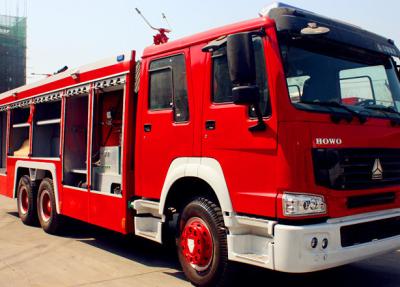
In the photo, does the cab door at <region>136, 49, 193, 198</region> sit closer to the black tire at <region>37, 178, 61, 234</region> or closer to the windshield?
the windshield

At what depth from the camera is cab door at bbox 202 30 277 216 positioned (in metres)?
4.29

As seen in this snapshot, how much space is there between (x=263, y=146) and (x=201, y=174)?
33.6 inches

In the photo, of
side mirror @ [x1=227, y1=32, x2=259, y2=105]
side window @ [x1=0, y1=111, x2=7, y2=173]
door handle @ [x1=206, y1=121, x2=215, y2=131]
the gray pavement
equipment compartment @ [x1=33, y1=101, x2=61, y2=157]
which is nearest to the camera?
side mirror @ [x1=227, y1=32, x2=259, y2=105]

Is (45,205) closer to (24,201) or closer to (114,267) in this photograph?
(24,201)

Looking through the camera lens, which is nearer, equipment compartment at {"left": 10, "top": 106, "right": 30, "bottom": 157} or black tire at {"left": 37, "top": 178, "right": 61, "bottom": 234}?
black tire at {"left": 37, "top": 178, "right": 61, "bottom": 234}

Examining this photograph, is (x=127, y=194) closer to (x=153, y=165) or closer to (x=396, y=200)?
(x=153, y=165)

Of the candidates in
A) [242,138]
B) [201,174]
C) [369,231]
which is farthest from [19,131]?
[369,231]

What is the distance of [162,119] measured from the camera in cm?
557

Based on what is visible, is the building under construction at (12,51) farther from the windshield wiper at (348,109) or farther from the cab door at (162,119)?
the windshield wiper at (348,109)

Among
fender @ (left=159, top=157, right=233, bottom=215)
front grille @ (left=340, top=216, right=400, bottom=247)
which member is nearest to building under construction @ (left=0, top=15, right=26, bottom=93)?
fender @ (left=159, top=157, right=233, bottom=215)

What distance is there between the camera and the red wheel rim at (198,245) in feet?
16.1

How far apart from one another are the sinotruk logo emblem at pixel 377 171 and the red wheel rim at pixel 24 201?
6.85m

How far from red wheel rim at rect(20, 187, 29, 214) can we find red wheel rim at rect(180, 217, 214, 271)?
5185mm

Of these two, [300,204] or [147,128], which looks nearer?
[300,204]
